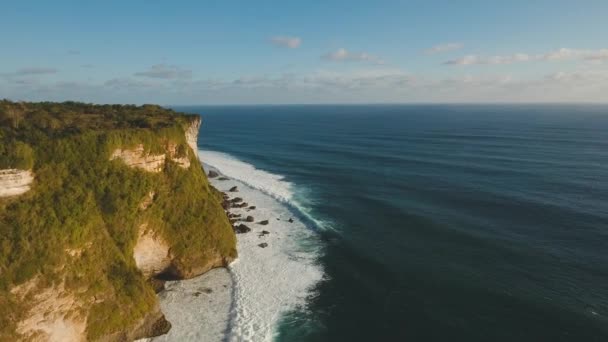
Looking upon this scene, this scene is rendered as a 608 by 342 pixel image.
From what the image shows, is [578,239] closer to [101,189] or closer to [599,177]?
[599,177]

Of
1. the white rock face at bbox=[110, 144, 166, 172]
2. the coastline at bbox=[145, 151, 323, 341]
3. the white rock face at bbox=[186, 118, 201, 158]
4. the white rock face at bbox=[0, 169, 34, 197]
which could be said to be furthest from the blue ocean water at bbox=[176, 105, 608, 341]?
the white rock face at bbox=[0, 169, 34, 197]

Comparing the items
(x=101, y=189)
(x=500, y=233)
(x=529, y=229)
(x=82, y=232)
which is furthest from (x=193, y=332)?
(x=529, y=229)

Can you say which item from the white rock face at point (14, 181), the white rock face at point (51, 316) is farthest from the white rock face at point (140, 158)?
the white rock face at point (51, 316)

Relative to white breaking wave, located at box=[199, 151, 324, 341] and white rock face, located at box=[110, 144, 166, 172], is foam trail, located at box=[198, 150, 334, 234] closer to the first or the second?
white breaking wave, located at box=[199, 151, 324, 341]

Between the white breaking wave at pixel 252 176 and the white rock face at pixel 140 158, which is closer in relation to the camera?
the white rock face at pixel 140 158

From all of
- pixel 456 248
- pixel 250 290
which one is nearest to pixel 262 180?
pixel 250 290

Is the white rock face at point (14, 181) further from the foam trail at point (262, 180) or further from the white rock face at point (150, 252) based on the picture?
the foam trail at point (262, 180)

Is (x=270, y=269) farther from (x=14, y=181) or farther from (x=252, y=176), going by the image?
(x=252, y=176)
